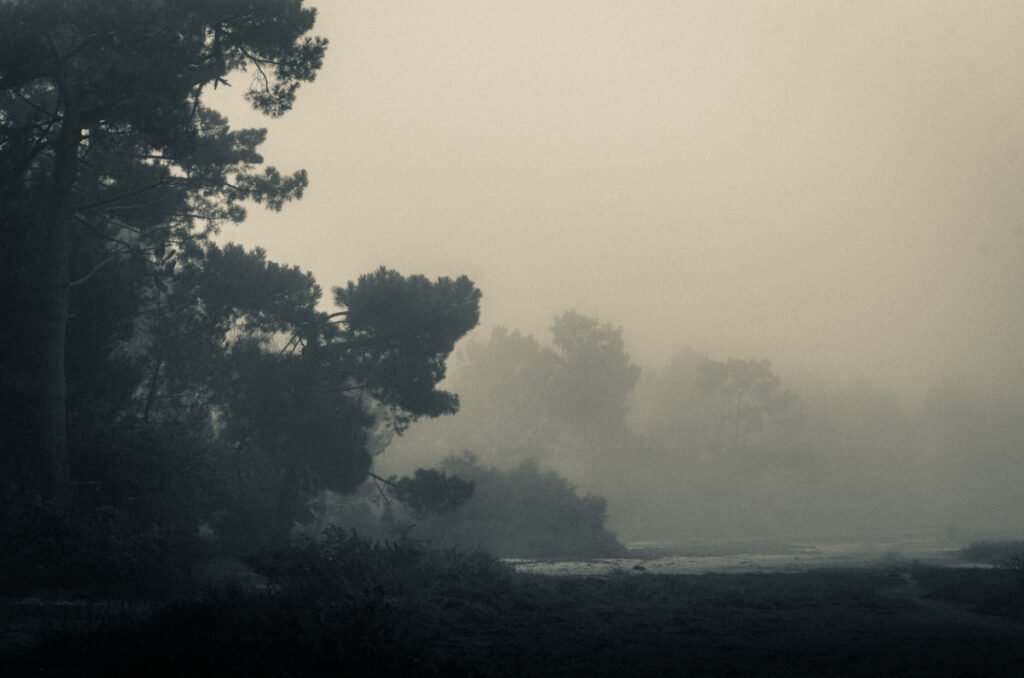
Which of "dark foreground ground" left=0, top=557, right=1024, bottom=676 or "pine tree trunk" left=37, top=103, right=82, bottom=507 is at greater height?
"pine tree trunk" left=37, top=103, right=82, bottom=507

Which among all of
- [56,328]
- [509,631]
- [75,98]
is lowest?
[509,631]

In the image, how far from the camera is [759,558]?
168 ft

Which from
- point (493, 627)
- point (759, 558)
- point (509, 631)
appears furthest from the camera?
point (759, 558)

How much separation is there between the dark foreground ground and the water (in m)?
14.9

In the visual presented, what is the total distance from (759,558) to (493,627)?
3866 cm

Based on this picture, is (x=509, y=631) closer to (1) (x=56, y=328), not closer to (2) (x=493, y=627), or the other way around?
(2) (x=493, y=627)

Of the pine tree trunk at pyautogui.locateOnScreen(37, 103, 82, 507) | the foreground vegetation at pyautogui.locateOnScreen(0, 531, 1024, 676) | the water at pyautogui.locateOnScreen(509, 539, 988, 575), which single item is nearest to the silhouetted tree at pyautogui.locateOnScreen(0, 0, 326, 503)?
the pine tree trunk at pyautogui.locateOnScreen(37, 103, 82, 507)

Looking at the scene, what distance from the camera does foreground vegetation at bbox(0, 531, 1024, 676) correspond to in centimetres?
1039

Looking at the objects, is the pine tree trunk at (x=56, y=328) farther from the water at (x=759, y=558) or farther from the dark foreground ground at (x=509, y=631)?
the water at (x=759, y=558)

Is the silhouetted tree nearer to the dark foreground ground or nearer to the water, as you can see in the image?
the dark foreground ground

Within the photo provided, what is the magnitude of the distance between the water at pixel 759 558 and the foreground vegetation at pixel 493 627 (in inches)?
517

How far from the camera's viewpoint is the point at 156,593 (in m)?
18.4

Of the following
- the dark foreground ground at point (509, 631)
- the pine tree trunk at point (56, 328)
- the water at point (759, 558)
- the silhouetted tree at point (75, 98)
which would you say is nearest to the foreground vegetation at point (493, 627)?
the dark foreground ground at point (509, 631)

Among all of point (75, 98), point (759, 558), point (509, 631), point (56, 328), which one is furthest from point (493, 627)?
point (759, 558)
